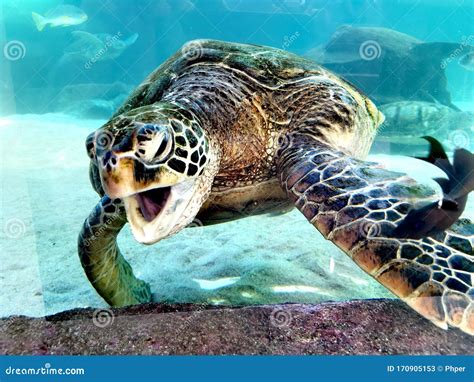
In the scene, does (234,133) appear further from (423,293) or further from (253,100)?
(423,293)

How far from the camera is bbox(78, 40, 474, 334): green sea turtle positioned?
4.88ft

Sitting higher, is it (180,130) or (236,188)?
(180,130)

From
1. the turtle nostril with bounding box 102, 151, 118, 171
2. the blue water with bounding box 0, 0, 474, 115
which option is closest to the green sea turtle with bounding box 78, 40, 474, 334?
the turtle nostril with bounding box 102, 151, 118, 171

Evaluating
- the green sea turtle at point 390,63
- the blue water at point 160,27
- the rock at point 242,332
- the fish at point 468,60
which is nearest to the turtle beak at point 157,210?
the rock at point 242,332

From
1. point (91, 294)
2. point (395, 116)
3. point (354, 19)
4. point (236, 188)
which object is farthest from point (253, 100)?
point (354, 19)

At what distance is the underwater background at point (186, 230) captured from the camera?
9.32ft

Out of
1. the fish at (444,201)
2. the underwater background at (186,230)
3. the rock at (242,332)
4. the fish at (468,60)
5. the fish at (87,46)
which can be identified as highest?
the fish at (444,201)

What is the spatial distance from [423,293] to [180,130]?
4.31 feet

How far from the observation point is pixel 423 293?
1356 mm

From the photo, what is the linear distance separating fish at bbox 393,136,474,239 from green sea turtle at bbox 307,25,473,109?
8.80 meters

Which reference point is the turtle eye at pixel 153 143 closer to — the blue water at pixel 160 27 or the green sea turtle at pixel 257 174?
the green sea turtle at pixel 257 174

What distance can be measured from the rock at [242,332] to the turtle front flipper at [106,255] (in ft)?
2.99

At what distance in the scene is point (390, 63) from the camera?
1023 cm

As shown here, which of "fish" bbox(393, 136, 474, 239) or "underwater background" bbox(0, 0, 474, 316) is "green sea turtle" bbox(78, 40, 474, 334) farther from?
"underwater background" bbox(0, 0, 474, 316)
